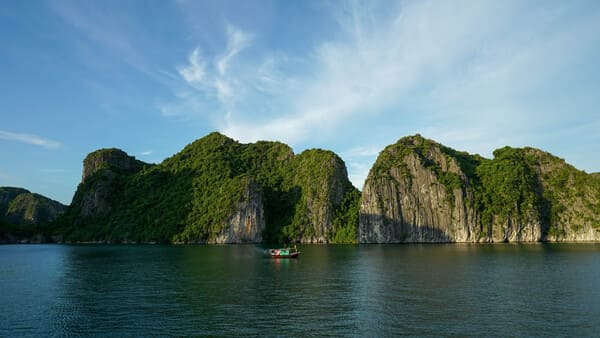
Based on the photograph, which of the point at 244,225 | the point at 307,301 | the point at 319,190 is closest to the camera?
the point at 307,301

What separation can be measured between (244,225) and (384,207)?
5255cm

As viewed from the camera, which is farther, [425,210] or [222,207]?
[222,207]

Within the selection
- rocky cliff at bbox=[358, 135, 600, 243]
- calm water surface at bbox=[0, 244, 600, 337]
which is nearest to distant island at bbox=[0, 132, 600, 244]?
rocky cliff at bbox=[358, 135, 600, 243]

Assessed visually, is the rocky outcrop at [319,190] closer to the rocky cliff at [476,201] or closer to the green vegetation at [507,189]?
the rocky cliff at [476,201]

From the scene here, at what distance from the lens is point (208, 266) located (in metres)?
68.9

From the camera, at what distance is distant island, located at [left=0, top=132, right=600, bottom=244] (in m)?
153

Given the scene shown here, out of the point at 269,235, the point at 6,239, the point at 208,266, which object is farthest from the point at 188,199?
the point at 208,266

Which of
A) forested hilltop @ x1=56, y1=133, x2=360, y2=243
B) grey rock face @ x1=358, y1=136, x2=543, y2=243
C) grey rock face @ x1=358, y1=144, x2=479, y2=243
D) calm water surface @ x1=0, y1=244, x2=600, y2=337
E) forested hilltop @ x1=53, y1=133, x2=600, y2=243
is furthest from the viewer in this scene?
forested hilltop @ x1=56, y1=133, x2=360, y2=243

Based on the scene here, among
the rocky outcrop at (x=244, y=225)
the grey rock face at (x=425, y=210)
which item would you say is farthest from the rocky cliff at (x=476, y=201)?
the rocky outcrop at (x=244, y=225)

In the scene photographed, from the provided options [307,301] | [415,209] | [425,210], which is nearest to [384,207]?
[415,209]

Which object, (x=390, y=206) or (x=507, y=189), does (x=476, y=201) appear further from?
(x=390, y=206)

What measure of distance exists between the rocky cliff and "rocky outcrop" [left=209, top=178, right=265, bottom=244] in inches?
1506

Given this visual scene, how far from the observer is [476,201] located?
15488cm

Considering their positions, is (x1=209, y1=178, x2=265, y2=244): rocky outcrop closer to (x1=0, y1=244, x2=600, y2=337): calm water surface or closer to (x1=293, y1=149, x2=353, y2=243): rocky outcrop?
(x1=293, y1=149, x2=353, y2=243): rocky outcrop
